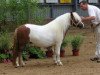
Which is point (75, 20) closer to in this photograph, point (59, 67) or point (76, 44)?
point (59, 67)

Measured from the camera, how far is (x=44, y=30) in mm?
13406

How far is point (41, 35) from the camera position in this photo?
13305 mm

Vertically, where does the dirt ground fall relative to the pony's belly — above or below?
below

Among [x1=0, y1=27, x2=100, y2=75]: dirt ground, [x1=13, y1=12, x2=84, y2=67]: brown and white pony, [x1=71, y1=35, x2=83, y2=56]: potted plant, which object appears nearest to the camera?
[x1=0, y1=27, x2=100, y2=75]: dirt ground

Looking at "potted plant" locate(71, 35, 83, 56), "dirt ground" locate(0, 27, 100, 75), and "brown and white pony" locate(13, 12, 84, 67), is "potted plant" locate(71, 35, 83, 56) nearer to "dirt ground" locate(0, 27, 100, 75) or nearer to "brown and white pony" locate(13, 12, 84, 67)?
"dirt ground" locate(0, 27, 100, 75)

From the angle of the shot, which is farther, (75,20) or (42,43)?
(75,20)

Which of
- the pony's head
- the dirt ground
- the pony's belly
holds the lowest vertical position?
the dirt ground

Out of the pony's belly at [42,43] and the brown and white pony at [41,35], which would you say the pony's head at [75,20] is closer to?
the brown and white pony at [41,35]

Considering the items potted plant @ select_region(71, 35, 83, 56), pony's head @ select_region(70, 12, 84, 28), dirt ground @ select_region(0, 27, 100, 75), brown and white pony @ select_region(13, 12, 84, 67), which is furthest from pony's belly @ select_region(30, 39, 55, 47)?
potted plant @ select_region(71, 35, 83, 56)

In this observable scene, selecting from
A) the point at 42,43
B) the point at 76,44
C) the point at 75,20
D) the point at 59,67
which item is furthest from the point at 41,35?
the point at 76,44

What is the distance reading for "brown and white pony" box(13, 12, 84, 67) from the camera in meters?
13.2

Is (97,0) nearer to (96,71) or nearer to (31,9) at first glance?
(31,9)

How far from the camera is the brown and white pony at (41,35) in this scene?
522 inches

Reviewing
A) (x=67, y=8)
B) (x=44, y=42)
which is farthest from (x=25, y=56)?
(x=67, y=8)
